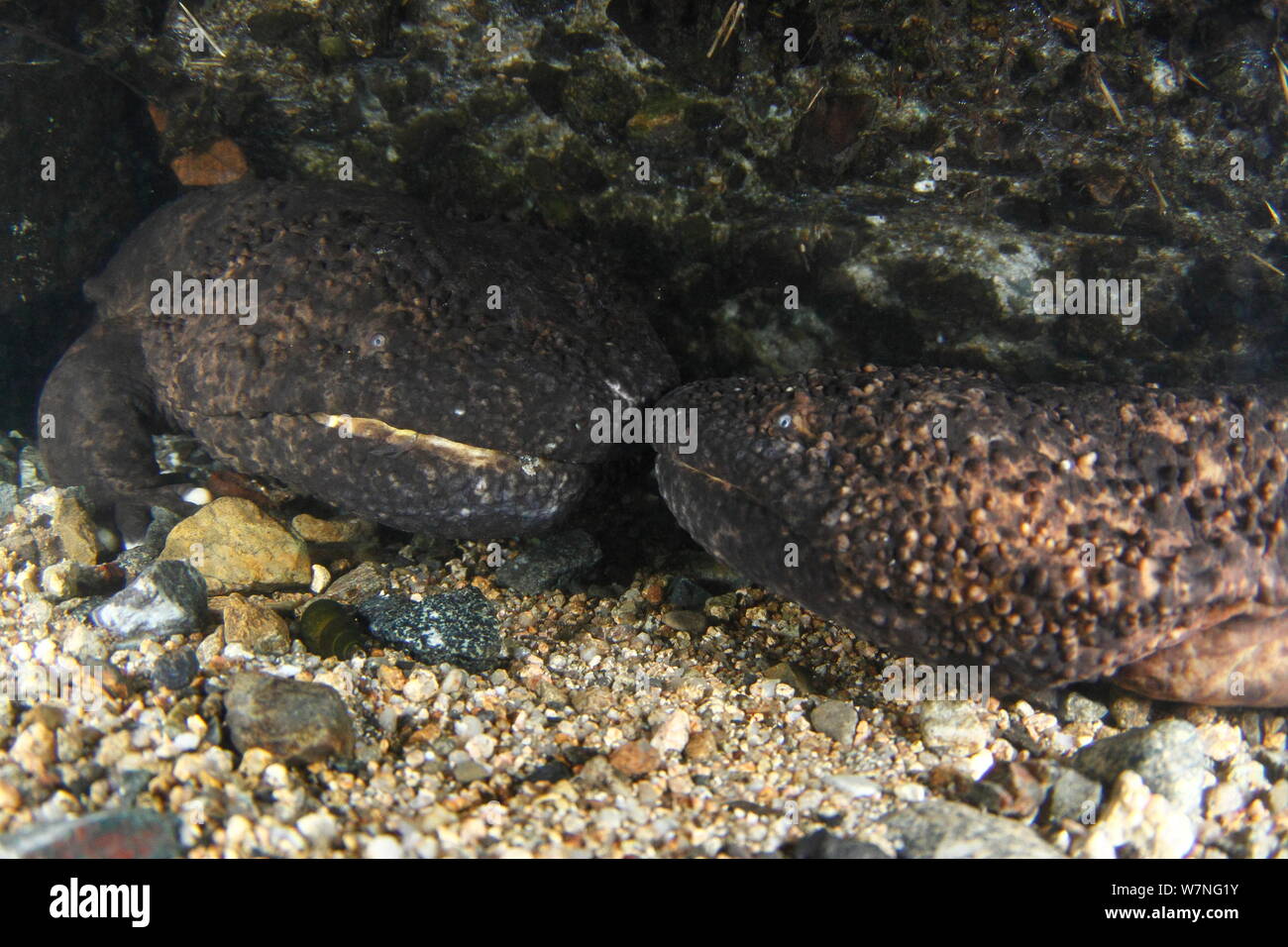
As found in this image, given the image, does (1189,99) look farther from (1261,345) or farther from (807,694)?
(807,694)

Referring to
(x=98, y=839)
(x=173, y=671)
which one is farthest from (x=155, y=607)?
(x=98, y=839)

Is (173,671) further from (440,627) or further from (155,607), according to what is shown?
(440,627)

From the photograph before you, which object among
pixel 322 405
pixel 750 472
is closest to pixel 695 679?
pixel 750 472

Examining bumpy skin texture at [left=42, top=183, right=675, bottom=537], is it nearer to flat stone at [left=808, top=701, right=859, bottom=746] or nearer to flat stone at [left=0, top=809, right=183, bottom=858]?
flat stone at [left=808, top=701, right=859, bottom=746]

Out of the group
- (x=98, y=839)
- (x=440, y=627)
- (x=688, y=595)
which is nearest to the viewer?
(x=98, y=839)

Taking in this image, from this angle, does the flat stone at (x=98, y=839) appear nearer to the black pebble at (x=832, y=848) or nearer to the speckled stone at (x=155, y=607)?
the speckled stone at (x=155, y=607)

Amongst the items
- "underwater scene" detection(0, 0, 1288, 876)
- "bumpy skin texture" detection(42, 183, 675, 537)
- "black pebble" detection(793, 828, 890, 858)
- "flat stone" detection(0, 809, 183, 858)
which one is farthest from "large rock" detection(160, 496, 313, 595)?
"black pebble" detection(793, 828, 890, 858)

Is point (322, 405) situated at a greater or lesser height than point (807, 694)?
greater
